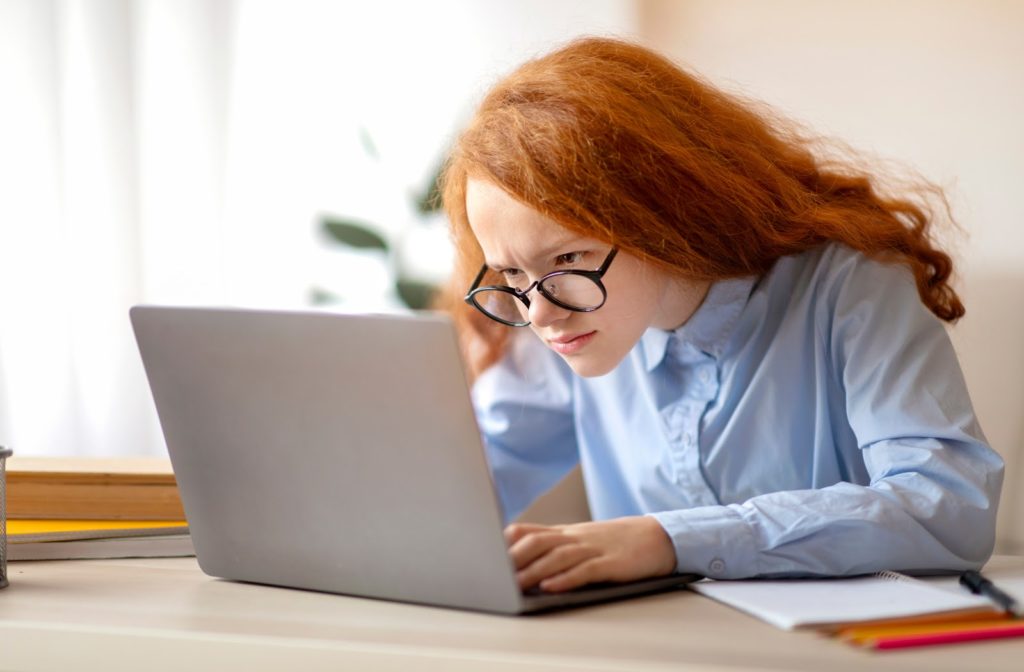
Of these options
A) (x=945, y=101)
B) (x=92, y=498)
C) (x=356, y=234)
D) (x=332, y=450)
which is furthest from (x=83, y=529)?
(x=945, y=101)

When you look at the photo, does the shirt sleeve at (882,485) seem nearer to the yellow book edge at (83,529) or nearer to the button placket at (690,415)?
the button placket at (690,415)

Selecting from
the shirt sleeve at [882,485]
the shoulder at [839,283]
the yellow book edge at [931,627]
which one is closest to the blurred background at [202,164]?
the shoulder at [839,283]

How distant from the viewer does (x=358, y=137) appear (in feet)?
7.33

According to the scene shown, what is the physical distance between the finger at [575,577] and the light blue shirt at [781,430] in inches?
3.3

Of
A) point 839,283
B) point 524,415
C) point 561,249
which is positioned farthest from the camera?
point 524,415

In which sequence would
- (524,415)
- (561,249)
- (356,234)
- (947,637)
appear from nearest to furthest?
(947,637) < (561,249) < (524,415) < (356,234)

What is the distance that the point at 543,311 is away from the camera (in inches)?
44.1

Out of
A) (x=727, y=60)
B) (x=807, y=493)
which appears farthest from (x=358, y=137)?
(x=807, y=493)

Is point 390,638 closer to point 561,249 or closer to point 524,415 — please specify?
point 561,249

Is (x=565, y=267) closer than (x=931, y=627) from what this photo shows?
No

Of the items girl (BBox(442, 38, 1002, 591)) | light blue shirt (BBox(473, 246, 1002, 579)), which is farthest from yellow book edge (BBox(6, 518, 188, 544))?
light blue shirt (BBox(473, 246, 1002, 579))

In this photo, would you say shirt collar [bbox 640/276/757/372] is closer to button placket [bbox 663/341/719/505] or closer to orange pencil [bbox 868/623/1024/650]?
button placket [bbox 663/341/719/505]

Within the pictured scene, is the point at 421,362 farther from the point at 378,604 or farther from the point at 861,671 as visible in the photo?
the point at 861,671

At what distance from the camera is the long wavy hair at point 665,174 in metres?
1.10
